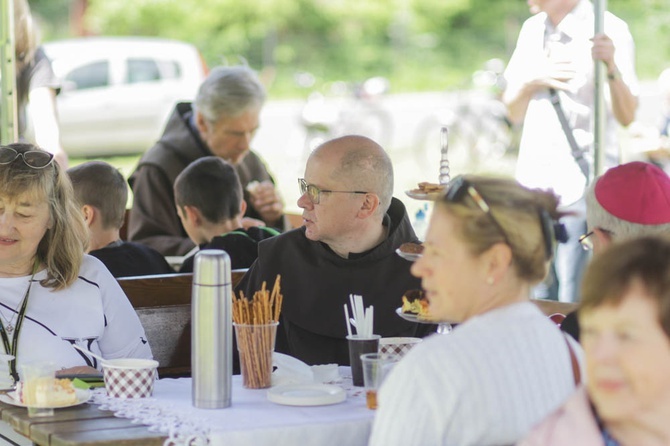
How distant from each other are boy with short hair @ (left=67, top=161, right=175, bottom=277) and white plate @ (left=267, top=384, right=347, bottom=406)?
1.71m

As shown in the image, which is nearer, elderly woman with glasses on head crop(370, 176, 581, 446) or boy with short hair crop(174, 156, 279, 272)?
elderly woman with glasses on head crop(370, 176, 581, 446)

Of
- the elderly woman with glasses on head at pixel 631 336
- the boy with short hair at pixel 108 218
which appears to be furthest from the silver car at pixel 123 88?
the elderly woman with glasses on head at pixel 631 336

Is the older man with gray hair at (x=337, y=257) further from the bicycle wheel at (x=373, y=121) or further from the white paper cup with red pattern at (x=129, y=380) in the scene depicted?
the bicycle wheel at (x=373, y=121)

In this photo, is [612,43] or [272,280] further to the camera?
[612,43]

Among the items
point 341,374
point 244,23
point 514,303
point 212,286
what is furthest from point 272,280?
point 244,23

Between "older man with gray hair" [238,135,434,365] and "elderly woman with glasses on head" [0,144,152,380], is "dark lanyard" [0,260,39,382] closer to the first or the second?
"elderly woman with glasses on head" [0,144,152,380]

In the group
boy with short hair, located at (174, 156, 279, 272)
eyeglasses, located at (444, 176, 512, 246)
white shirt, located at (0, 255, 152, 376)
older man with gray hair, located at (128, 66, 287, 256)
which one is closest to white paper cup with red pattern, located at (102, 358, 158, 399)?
white shirt, located at (0, 255, 152, 376)

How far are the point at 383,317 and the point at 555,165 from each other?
209 cm

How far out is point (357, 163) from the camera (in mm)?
4109

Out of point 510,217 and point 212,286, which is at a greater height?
point 510,217

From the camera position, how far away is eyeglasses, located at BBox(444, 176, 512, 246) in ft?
7.79

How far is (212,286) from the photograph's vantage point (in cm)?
289

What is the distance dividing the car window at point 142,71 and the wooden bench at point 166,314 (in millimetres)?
13600

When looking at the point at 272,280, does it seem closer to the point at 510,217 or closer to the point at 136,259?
the point at 136,259
